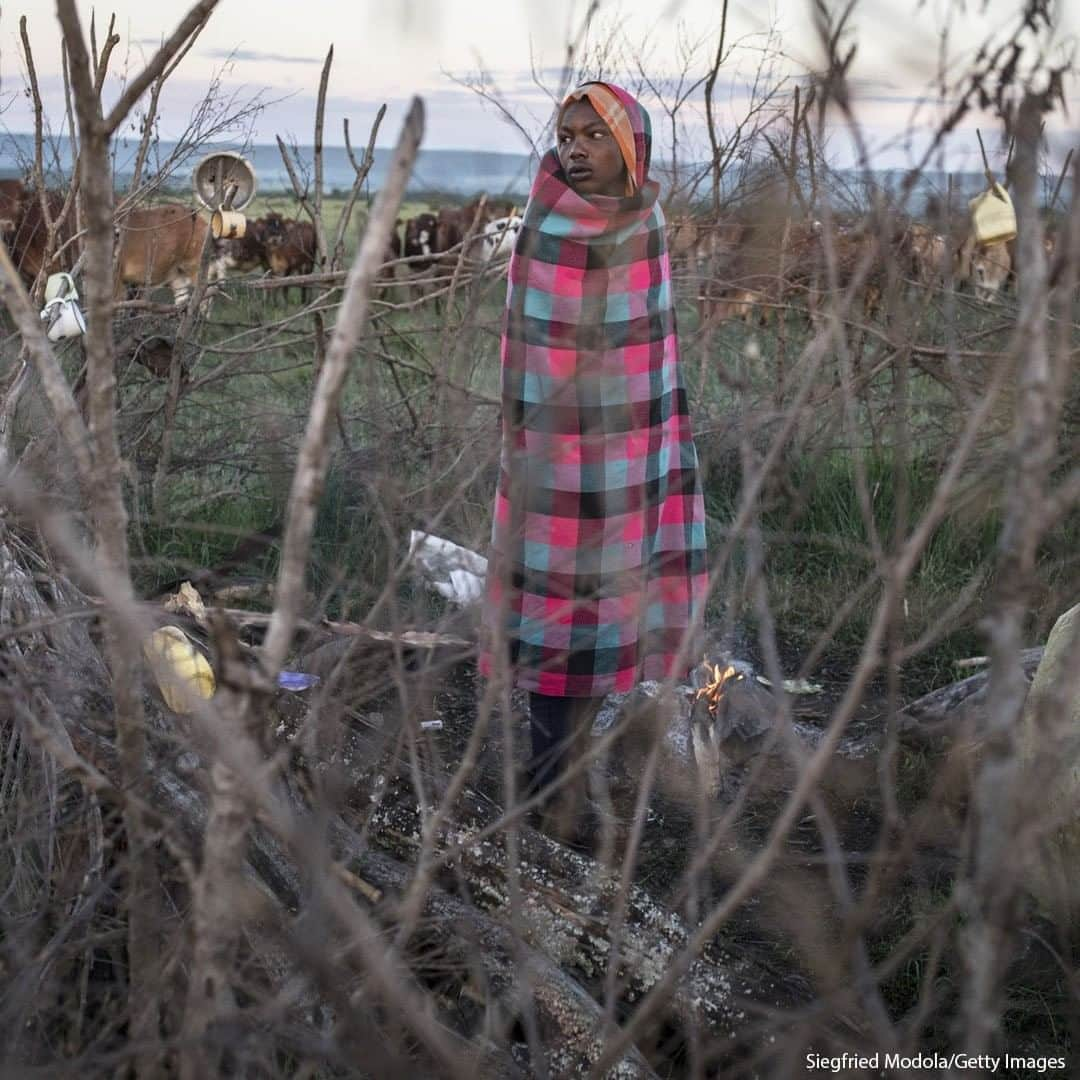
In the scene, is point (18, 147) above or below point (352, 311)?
above

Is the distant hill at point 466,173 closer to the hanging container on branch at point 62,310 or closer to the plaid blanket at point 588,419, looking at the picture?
the plaid blanket at point 588,419

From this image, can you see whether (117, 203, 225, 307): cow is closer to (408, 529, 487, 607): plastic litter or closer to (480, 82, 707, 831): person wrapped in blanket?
(408, 529, 487, 607): plastic litter

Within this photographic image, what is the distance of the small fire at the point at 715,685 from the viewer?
10.2ft

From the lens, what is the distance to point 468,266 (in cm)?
453

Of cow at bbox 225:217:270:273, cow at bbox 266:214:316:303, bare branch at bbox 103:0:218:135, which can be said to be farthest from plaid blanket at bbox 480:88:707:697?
cow at bbox 225:217:270:273

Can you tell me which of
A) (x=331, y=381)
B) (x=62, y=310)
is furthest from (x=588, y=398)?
(x=331, y=381)

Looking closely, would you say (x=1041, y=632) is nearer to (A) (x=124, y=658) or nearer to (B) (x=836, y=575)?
(B) (x=836, y=575)

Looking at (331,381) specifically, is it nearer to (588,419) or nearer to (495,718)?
(588,419)

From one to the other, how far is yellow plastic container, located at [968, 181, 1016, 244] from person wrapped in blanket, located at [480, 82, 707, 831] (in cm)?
110

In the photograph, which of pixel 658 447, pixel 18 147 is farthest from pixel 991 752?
pixel 18 147

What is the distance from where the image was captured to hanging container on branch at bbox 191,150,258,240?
4145 millimetres

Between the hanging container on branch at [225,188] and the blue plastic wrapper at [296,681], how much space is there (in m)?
1.79

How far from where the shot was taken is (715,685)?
3.14m

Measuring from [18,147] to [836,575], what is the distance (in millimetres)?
3142
